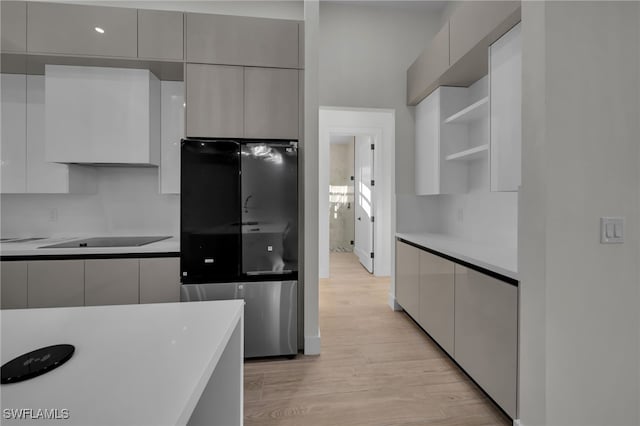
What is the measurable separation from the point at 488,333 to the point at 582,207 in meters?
0.84

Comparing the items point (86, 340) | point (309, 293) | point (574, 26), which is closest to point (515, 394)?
point (309, 293)

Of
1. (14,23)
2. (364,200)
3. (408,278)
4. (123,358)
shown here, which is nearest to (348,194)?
(364,200)

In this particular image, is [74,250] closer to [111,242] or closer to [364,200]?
[111,242]

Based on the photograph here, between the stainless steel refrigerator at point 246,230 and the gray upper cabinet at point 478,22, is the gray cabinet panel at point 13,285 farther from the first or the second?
the gray upper cabinet at point 478,22

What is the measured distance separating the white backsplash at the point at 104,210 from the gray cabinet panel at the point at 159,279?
65 centimetres

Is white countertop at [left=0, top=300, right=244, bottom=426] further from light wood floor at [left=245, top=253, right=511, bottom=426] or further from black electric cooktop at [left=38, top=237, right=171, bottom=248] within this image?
black electric cooktop at [left=38, top=237, right=171, bottom=248]

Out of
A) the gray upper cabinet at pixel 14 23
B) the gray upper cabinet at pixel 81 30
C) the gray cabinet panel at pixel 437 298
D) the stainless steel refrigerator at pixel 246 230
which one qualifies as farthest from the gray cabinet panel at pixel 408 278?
the gray upper cabinet at pixel 14 23

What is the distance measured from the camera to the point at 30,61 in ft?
7.82

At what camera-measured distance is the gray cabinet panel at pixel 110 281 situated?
2.31m

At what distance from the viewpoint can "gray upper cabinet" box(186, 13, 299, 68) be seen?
2375 mm

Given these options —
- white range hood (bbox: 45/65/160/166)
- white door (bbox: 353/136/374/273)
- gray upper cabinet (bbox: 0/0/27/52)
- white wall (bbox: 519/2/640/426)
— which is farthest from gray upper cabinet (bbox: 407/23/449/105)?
gray upper cabinet (bbox: 0/0/27/52)

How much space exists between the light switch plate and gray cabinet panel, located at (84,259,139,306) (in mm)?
2826

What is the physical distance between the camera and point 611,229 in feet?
4.63

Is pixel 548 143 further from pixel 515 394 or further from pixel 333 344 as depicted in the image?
pixel 333 344
